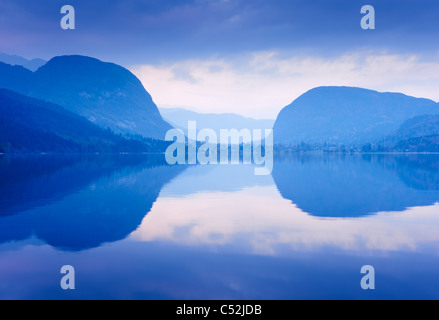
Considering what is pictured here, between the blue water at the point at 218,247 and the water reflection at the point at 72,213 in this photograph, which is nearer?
the blue water at the point at 218,247

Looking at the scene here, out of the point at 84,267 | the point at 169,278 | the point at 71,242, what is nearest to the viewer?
the point at 169,278

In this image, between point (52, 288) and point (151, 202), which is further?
point (151, 202)

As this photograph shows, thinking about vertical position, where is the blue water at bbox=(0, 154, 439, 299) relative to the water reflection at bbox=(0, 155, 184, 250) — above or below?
below

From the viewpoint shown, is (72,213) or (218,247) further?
(72,213)

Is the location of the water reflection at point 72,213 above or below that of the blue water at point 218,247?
above

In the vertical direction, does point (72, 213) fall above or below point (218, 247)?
above

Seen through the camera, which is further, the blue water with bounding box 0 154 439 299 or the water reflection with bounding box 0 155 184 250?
the water reflection with bounding box 0 155 184 250

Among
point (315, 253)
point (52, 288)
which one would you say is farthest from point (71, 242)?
point (315, 253)

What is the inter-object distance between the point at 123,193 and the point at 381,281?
3610cm

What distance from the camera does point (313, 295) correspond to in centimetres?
1480

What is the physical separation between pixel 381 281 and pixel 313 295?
152 inches

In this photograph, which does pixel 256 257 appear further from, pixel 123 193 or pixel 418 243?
pixel 123 193
